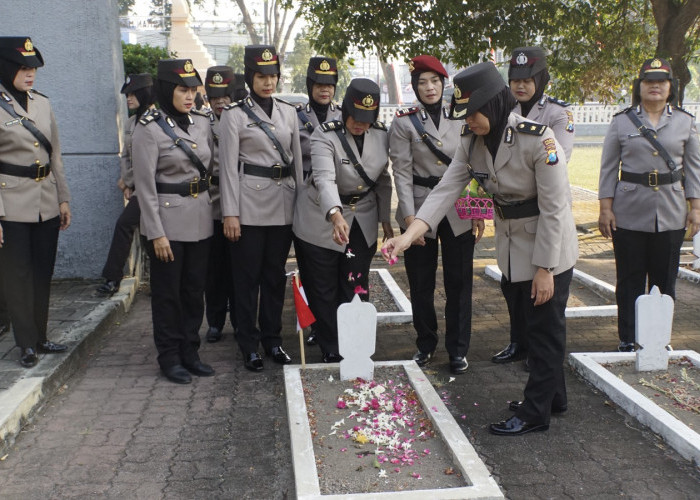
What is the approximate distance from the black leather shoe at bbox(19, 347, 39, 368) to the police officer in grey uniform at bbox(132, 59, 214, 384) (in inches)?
32.1

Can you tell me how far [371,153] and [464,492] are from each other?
2.43 metres

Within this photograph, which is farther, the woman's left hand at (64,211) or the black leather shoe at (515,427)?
the woman's left hand at (64,211)

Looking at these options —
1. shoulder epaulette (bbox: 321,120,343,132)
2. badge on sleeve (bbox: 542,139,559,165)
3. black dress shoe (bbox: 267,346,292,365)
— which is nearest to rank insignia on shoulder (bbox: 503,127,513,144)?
badge on sleeve (bbox: 542,139,559,165)

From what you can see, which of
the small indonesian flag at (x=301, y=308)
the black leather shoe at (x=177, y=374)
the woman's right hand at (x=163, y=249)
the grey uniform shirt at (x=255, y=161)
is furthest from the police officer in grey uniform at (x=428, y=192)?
the black leather shoe at (x=177, y=374)

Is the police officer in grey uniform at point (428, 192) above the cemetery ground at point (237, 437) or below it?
above

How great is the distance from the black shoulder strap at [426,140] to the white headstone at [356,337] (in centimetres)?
115

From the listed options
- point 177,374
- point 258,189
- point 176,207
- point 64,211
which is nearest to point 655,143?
point 258,189

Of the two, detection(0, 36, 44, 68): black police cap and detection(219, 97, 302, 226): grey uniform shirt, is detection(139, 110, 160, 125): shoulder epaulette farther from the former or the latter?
detection(0, 36, 44, 68): black police cap

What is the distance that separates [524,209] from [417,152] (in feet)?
4.02

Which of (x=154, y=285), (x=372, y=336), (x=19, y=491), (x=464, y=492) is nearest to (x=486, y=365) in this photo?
(x=372, y=336)

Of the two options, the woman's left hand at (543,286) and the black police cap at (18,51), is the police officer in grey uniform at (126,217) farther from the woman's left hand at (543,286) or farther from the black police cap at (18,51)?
the woman's left hand at (543,286)

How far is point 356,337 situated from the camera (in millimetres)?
4707

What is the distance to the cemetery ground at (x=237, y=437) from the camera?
3.68 metres

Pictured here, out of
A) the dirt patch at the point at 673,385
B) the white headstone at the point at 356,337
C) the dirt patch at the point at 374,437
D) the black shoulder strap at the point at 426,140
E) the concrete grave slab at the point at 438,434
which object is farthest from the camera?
the black shoulder strap at the point at 426,140
